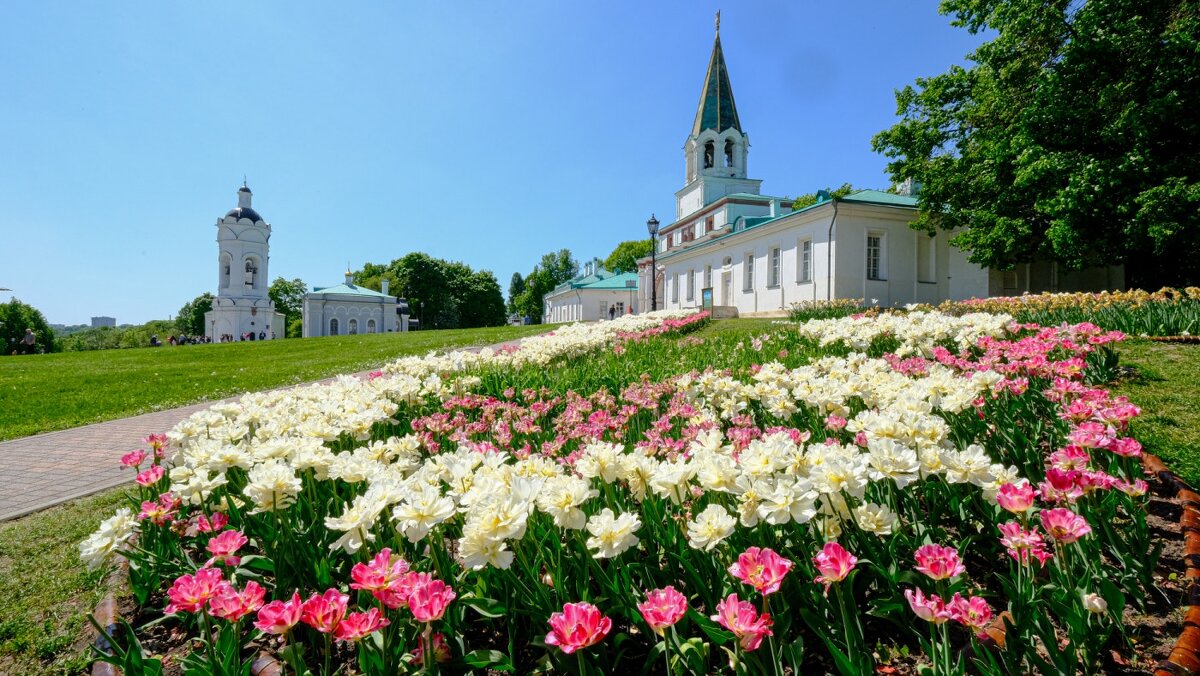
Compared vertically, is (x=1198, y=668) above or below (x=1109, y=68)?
below

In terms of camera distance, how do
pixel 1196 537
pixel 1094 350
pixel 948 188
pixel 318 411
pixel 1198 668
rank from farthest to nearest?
1. pixel 948 188
2. pixel 1094 350
3. pixel 318 411
4. pixel 1196 537
5. pixel 1198 668

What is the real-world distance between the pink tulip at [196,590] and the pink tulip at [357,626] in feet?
1.52

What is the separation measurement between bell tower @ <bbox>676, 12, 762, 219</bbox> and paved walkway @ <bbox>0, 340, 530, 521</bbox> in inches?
1653

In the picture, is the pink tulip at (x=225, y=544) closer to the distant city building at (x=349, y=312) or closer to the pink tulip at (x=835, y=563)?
the pink tulip at (x=835, y=563)

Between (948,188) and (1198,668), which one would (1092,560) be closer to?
(1198,668)

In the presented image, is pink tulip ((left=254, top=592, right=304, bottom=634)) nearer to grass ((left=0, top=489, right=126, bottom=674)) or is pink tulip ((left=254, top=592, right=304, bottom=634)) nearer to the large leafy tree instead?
grass ((left=0, top=489, right=126, bottom=674))

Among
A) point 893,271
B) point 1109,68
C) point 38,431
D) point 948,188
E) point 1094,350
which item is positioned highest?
point 1109,68

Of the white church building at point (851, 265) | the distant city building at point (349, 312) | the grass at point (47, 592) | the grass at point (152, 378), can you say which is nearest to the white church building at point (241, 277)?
the distant city building at point (349, 312)

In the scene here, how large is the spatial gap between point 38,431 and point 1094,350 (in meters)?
12.7

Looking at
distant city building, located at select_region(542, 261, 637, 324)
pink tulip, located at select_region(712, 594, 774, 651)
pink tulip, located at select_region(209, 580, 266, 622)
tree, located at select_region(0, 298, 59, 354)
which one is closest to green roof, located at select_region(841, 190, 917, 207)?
pink tulip, located at select_region(712, 594, 774, 651)

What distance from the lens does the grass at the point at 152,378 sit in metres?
8.88

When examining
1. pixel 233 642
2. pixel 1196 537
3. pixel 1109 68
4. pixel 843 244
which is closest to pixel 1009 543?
pixel 1196 537

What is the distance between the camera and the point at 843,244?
870 inches

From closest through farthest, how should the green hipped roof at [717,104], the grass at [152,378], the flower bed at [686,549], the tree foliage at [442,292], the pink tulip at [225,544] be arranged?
the flower bed at [686,549] < the pink tulip at [225,544] < the grass at [152,378] < the green hipped roof at [717,104] < the tree foliage at [442,292]
